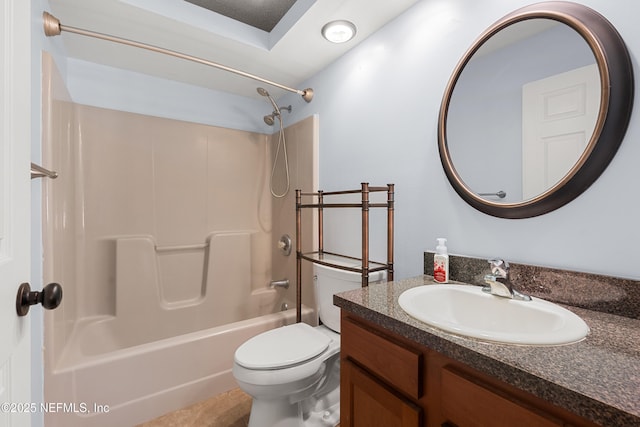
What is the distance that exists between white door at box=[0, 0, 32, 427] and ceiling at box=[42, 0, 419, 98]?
1119 mm

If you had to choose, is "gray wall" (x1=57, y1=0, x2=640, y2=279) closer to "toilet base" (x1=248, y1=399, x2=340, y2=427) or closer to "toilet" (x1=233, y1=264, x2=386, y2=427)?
"toilet" (x1=233, y1=264, x2=386, y2=427)

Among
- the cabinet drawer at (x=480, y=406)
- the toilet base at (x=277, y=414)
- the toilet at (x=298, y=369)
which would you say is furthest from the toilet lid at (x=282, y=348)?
the cabinet drawer at (x=480, y=406)

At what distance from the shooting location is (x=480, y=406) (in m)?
0.56

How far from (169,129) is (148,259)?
1012 millimetres

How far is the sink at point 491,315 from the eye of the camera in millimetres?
616

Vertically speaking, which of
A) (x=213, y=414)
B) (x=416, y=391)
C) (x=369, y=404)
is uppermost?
(x=416, y=391)

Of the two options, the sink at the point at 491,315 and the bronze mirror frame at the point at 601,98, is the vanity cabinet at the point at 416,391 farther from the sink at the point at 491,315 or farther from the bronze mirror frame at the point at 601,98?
the bronze mirror frame at the point at 601,98

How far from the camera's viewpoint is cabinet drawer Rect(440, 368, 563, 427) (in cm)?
50

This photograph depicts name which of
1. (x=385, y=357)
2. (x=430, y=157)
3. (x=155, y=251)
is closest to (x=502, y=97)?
(x=430, y=157)

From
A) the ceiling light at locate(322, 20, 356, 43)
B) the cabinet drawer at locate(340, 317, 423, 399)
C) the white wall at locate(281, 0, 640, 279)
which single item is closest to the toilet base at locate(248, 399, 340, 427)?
the cabinet drawer at locate(340, 317, 423, 399)

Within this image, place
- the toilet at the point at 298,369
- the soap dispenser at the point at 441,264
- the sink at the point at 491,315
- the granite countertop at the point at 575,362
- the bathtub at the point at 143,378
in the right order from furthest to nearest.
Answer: the bathtub at the point at 143,378
the toilet at the point at 298,369
the soap dispenser at the point at 441,264
the sink at the point at 491,315
the granite countertop at the point at 575,362

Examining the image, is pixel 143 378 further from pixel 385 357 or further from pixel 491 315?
pixel 491 315

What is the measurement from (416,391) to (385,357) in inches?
4.3

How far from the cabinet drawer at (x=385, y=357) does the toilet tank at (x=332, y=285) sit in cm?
52
